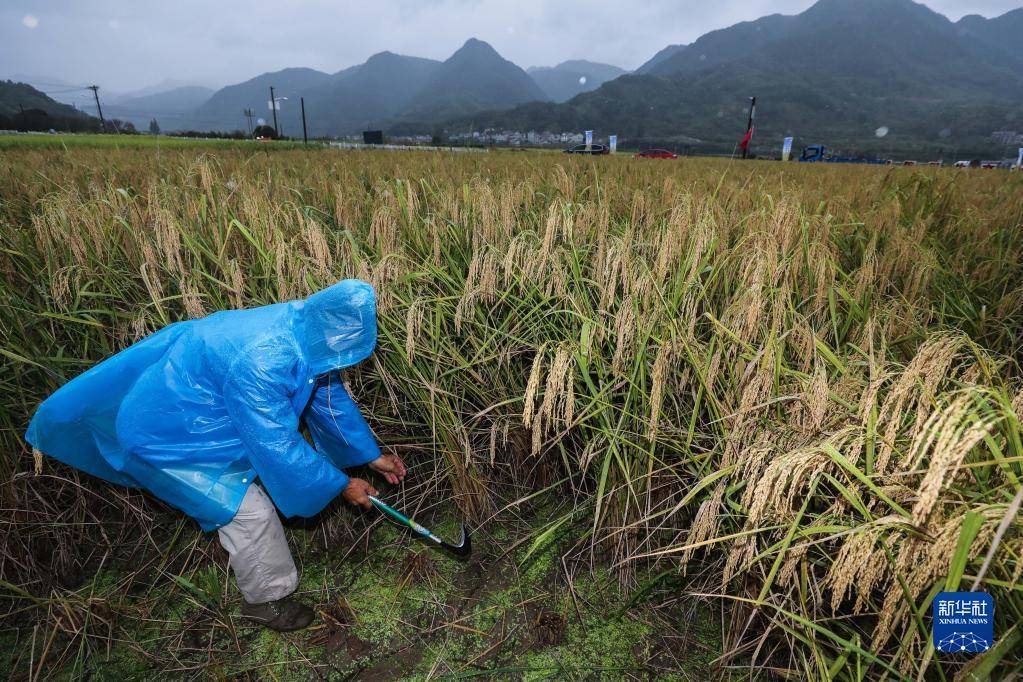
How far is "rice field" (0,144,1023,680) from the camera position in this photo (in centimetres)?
149

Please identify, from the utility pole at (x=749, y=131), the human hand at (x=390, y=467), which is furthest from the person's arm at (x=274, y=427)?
the utility pole at (x=749, y=131)

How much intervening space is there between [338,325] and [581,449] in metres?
1.37

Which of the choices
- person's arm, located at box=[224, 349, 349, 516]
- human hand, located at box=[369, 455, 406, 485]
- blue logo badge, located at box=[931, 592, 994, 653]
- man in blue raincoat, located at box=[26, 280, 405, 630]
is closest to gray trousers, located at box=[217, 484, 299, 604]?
man in blue raincoat, located at box=[26, 280, 405, 630]

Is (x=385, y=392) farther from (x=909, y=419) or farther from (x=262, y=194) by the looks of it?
(x=909, y=419)

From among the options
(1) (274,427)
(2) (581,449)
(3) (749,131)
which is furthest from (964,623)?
(3) (749,131)

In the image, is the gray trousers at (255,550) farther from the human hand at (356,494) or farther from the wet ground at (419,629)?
the human hand at (356,494)

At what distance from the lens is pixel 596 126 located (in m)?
192

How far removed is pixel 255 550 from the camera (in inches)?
86.3

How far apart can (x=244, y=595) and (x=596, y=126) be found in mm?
211164

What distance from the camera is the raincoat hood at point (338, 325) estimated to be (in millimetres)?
1954

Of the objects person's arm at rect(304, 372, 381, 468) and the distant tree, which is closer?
person's arm at rect(304, 372, 381, 468)

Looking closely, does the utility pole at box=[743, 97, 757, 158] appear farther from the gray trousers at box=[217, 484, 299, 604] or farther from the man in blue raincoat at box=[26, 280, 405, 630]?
the gray trousers at box=[217, 484, 299, 604]

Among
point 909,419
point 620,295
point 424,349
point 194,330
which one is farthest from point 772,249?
point 194,330

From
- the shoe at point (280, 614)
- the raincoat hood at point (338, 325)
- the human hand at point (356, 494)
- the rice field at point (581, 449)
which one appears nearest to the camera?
the rice field at point (581, 449)
